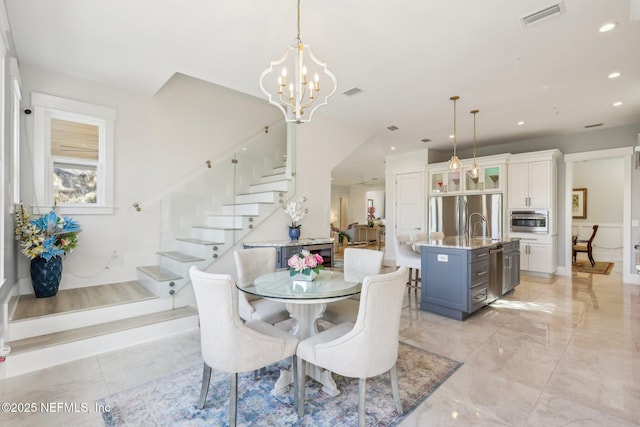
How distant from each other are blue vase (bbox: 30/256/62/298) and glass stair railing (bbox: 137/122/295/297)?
2.76 ft

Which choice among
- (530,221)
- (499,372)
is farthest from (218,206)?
(530,221)

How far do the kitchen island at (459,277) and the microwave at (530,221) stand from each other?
2511 mm

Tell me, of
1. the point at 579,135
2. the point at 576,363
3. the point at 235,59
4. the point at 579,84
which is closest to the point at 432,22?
the point at 235,59

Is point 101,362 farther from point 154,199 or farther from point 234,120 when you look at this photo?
point 234,120

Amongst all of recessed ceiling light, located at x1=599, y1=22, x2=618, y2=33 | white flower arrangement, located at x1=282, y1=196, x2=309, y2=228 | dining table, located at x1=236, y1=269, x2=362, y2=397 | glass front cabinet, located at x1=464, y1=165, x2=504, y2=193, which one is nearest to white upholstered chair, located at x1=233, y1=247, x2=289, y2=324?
dining table, located at x1=236, y1=269, x2=362, y2=397

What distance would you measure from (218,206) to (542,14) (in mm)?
3739

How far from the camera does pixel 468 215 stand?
6680 mm

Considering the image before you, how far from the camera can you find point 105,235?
382 cm

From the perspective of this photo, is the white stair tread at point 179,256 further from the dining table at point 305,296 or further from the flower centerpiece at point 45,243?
the dining table at point 305,296

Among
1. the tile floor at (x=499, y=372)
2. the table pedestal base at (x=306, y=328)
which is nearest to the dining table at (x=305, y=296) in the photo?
the table pedestal base at (x=306, y=328)

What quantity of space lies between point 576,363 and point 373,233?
10.0 m

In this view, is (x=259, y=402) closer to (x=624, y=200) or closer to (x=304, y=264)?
(x=304, y=264)

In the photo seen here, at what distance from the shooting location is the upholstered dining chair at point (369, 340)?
5.47 ft

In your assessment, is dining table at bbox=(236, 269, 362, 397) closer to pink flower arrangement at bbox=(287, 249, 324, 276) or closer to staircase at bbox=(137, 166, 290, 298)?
pink flower arrangement at bbox=(287, 249, 324, 276)
